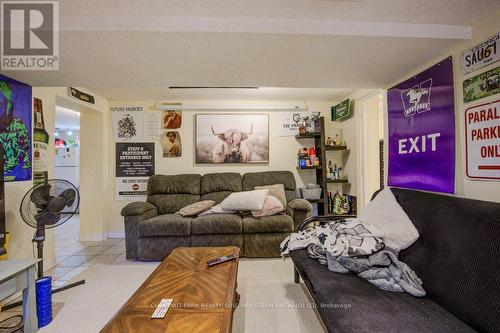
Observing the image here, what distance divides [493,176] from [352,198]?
86.0 inches

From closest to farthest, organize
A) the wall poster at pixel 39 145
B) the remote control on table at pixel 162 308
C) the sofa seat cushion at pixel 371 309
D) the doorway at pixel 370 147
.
Result: the sofa seat cushion at pixel 371 309 → the remote control on table at pixel 162 308 → the wall poster at pixel 39 145 → the doorway at pixel 370 147

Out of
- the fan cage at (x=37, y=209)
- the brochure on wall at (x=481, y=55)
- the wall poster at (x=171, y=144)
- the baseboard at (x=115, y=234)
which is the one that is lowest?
the baseboard at (x=115, y=234)

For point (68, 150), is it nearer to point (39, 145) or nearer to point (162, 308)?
point (39, 145)

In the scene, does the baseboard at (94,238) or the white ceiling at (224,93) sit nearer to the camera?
Result: the white ceiling at (224,93)

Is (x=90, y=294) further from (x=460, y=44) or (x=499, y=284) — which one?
(x=460, y=44)

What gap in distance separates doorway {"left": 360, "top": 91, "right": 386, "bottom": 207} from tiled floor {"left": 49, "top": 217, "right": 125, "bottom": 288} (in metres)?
3.49

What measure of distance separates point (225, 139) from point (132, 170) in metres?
1.65

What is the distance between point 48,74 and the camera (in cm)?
202

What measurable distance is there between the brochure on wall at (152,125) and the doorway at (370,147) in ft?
10.7

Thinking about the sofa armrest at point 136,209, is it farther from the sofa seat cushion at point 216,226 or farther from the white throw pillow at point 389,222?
the white throw pillow at point 389,222

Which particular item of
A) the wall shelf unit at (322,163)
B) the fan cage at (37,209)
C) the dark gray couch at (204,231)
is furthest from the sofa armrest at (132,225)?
the wall shelf unit at (322,163)

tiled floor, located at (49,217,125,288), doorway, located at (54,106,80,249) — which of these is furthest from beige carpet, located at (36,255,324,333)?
doorway, located at (54,106,80,249)

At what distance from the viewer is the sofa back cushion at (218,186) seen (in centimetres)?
348

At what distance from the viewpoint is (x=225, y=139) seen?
12.6 ft
